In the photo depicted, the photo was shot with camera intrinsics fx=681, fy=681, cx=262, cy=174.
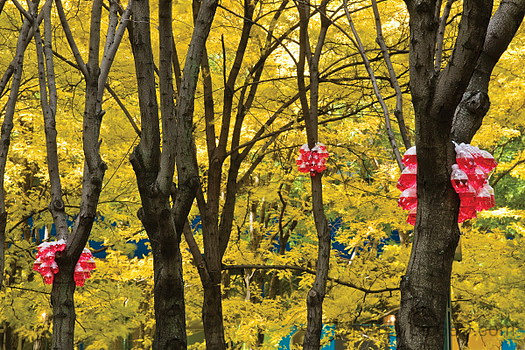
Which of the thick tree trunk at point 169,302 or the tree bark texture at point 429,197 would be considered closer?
the tree bark texture at point 429,197

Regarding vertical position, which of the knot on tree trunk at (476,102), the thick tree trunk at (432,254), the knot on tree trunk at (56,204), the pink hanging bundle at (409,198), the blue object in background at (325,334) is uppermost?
the knot on tree trunk at (476,102)

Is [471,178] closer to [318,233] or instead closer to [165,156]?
[165,156]

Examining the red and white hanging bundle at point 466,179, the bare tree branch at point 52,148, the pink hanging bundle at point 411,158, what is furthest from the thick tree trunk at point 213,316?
the pink hanging bundle at point 411,158

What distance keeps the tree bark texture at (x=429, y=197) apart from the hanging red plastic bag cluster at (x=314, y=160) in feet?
11.6

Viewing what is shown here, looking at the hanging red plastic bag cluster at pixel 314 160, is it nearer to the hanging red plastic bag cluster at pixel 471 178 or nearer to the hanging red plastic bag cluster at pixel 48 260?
the hanging red plastic bag cluster at pixel 48 260

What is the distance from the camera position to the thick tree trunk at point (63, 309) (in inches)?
157

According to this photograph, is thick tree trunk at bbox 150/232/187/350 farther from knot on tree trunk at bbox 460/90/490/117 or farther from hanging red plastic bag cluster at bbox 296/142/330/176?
hanging red plastic bag cluster at bbox 296/142/330/176

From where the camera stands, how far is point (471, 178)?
96.3 inches

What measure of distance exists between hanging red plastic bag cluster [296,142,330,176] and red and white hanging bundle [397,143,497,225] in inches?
127

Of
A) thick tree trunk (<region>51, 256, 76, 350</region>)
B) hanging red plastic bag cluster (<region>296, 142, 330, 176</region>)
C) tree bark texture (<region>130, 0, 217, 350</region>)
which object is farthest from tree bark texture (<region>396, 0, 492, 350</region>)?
hanging red plastic bag cluster (<region>296, 142, 330, 176</region>)

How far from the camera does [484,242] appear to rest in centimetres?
1147

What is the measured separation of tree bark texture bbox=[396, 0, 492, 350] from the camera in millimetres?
2322

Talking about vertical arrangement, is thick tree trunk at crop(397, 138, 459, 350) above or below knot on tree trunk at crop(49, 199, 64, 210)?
below

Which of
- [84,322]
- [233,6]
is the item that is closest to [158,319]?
[233,6]
